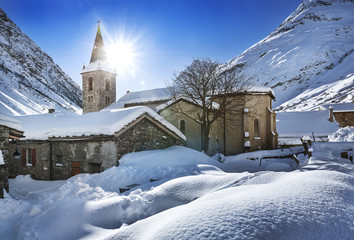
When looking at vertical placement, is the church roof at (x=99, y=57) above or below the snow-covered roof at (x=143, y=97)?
above

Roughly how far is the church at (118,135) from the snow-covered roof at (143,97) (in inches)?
290

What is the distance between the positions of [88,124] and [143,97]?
1680 centimetres

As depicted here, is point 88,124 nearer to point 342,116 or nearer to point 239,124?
point 239,124

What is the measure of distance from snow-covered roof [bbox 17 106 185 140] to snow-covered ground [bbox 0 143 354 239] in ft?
9.80

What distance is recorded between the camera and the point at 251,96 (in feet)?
79.5

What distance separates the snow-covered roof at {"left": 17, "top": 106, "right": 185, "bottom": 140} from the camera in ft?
44.3

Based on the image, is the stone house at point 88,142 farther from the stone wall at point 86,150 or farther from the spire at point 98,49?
the spire at point 98,49

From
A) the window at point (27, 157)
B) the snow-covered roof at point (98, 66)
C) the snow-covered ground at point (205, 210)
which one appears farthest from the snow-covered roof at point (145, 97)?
→ the snow-covered ground at point (205, 210)

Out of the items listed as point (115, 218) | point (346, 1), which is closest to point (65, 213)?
point (115, 218)

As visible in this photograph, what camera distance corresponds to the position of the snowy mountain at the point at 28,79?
46078 millimetres

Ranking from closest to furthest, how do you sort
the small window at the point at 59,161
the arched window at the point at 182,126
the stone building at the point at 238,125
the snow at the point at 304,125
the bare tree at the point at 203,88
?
the small window at the point at 59,161
the bare tree at the point at 203,88
the stone building at the point at 238,125
the arched window at the point at 182,126
the snow at the point at 304,125

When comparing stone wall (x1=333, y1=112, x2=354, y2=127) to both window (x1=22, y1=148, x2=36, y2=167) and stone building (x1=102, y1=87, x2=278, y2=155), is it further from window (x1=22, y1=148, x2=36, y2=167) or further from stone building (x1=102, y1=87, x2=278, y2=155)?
window (x1=22, y1=148, x2=36, y2=167)

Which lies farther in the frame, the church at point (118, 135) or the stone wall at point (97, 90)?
the stone wall at point (97, 90)

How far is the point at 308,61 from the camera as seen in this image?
101562 mm
